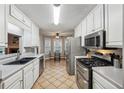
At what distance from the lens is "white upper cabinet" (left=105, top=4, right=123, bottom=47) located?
1.62m

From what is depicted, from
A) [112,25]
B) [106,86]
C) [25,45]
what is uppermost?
[112,25]

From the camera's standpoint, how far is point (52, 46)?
33.5 ft

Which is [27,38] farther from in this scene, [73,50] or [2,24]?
[2,24]

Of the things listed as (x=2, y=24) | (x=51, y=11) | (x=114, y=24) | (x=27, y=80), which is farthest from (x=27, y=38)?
(x=114, y=24)

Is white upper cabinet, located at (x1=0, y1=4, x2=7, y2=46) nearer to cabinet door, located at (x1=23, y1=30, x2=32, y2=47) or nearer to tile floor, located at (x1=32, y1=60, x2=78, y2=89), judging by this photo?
tile floor, located at (x1=32, y1=60, x2=78, y2=89)

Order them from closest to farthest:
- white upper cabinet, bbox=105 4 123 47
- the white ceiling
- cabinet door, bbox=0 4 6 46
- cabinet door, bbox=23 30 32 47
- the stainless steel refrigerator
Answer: white upper cabinet, bbox=105 4 123 47, cabinet door, bbox=0 4 6 46, the white ceiling, cabinet door, bbox=23 30 32 47, the stainless steel refrigerator

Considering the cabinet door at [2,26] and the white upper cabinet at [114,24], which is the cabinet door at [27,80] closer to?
the cabinet door at [2,26]

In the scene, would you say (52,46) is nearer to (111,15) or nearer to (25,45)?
(25,45)

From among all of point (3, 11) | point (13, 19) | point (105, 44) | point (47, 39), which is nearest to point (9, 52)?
point (13, 19)

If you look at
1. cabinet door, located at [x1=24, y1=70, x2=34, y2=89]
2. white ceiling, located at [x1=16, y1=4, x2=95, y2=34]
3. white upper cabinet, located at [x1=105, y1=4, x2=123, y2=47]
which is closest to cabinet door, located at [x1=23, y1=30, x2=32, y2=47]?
white ceiling, located at [x1=16, y1=4, x2=95, y2=34]

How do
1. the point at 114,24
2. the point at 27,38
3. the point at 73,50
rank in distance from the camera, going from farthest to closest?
the point at 73,50, the point at 27,38, the point at 114,24

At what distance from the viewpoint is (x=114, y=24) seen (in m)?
1.78

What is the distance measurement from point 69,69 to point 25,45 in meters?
2.00

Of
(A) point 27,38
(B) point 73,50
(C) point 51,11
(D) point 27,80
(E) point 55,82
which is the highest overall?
(C) point 51,11
